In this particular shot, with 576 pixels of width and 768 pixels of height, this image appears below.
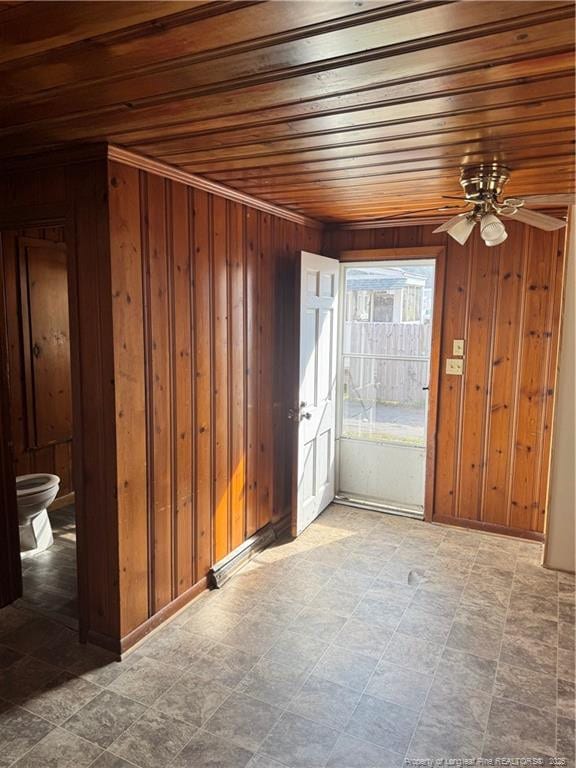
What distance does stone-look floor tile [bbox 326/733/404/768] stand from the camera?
1934mm

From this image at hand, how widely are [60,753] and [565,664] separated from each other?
2258mm

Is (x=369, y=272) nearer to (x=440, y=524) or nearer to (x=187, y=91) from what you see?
(x=440, y=524)

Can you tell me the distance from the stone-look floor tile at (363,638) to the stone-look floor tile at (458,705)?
0.34 m

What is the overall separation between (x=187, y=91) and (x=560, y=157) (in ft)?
5.50

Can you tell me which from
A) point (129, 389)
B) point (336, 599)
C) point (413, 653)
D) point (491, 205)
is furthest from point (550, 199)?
point (336, 599)

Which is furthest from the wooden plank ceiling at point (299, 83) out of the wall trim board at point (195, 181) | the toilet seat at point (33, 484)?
the toilet seat at point (33, 484)

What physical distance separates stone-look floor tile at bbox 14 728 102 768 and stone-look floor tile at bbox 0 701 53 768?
1.2 inches

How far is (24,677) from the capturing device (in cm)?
237

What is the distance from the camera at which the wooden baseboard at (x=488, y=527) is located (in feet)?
12.8

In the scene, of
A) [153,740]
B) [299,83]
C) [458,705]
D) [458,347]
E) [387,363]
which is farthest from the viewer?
[387,363]

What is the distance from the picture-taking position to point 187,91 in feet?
5.47

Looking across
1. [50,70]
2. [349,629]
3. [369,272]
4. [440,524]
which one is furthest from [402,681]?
[369,272]

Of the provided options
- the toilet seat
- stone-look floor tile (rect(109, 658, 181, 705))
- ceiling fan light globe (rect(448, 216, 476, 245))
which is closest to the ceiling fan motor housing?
ceiling fan light globe (rect(448, 216, 476, 245))

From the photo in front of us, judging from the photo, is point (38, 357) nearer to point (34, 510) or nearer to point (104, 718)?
point (34, 510)
